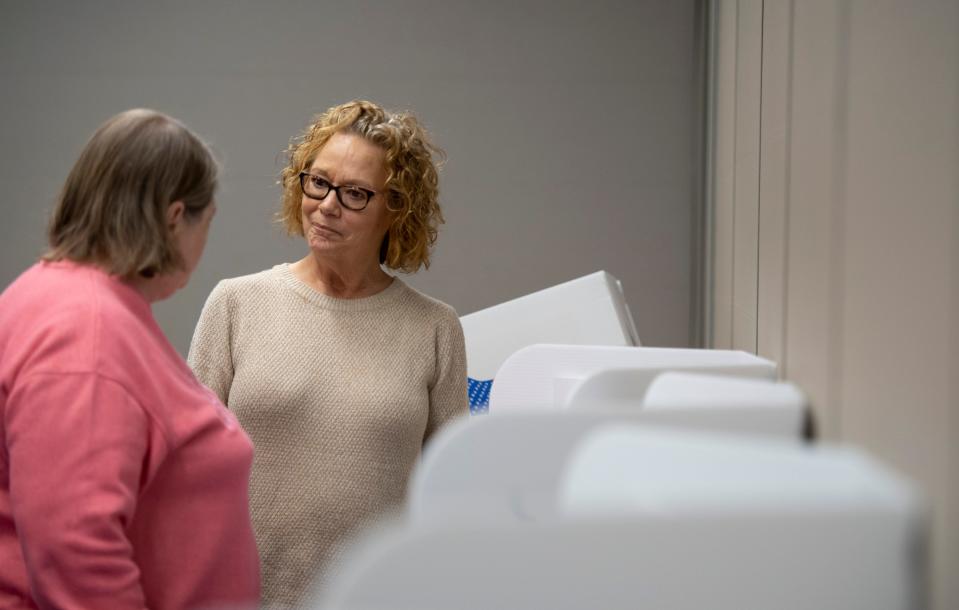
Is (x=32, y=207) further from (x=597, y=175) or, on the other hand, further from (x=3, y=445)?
(x=3, y=445)

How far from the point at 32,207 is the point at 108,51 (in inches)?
26.2

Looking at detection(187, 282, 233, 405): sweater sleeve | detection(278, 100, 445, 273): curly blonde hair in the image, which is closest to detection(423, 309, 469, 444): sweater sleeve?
detection(278, 100, 445, 273): curly blonde hair

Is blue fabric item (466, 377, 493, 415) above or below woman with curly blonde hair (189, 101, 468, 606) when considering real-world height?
below

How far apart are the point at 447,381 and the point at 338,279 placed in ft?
0.98

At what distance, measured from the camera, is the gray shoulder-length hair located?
1.24m

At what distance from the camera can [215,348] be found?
1.93m

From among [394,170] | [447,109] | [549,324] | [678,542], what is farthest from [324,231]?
[447,109]

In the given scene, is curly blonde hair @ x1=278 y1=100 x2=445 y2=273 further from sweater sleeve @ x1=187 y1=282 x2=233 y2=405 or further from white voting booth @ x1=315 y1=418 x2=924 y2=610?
white voting booth @ x1=315 y1=418 x2=924 y2=610

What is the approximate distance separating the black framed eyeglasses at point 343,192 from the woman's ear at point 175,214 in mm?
660

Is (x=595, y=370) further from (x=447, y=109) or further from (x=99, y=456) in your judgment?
(x=447, y=109)

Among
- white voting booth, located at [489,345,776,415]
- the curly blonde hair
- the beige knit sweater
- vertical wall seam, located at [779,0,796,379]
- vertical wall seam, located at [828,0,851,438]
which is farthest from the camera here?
the curly blonde hair

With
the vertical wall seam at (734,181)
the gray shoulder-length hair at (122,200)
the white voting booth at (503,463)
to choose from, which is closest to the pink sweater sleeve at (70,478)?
the gray shoulder-length hair at (122,200)

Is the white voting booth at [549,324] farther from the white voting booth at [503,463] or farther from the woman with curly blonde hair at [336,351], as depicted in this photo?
the white voting booth at [503,463]

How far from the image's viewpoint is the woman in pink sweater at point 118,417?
1134 millimetres
